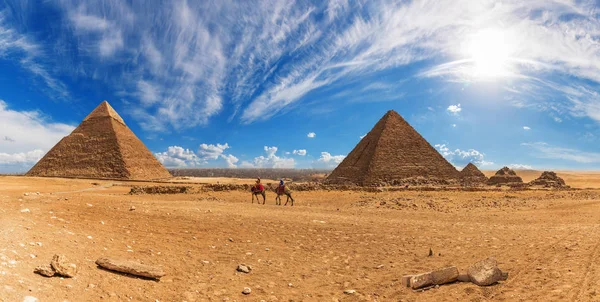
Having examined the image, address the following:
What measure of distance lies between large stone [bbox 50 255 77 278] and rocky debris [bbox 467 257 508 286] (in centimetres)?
616

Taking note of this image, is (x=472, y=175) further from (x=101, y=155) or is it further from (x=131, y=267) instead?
(x=101, y=155)

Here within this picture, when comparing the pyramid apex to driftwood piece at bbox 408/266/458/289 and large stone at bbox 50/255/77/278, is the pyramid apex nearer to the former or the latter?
large stone at bbox 50/255/77/278

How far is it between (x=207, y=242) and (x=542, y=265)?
6765mm

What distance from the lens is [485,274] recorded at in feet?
17.4

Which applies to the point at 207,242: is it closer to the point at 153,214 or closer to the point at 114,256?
the point at 114,256


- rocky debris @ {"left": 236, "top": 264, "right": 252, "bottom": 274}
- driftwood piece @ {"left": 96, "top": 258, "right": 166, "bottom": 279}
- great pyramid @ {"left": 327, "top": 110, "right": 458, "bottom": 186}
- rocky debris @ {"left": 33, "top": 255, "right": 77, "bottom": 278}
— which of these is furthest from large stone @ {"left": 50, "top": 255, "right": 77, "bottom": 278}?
great pyramid @ {"left": 327, "top": 110, "right": 458, "bottom": 186}

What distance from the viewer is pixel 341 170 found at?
49.2 meters

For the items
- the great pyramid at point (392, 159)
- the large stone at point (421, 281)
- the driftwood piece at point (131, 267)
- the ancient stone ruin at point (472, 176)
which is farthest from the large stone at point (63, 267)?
the ancient stone ruin at point (472, 176)

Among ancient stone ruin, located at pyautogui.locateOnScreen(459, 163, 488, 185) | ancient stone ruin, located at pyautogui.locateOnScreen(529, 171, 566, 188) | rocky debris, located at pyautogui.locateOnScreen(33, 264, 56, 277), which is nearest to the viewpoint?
rocky debris, located at pyautogui.locateOnScreen(33, 264, 56, 277)

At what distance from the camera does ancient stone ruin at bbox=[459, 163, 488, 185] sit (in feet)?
157

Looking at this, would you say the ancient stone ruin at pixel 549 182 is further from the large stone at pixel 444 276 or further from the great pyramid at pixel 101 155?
the great pyramid at pixel 101 155

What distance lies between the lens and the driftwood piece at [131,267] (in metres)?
5.49

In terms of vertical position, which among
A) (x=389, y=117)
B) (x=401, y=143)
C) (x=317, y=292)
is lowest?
(x=317, y=292)

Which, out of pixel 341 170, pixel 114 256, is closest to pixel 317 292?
pixel 114 256
